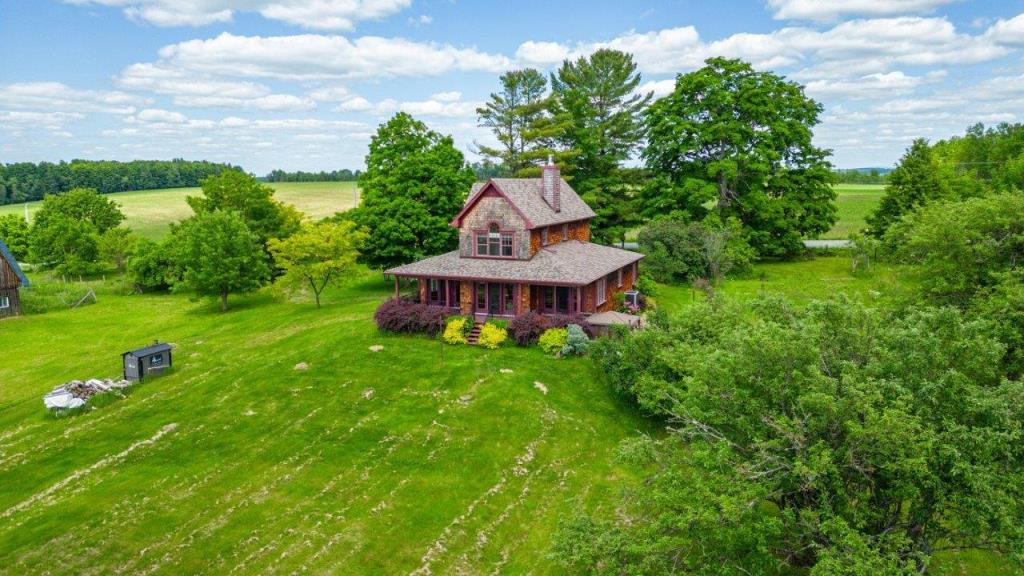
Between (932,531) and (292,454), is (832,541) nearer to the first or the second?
(932,531)

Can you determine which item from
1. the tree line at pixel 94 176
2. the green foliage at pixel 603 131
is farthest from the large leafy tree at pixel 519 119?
the tree line at pixel 94 176

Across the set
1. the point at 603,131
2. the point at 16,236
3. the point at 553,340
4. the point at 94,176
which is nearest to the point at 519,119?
the point at 603,131

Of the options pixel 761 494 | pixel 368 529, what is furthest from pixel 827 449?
pixel 368 529

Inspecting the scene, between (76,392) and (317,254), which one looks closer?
(76,392)

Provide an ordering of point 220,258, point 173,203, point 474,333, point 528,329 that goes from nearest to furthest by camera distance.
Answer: point 528,329
point 474,333
point 220,258
point 173,203

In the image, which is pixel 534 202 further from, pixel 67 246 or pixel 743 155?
pixel 67 246
